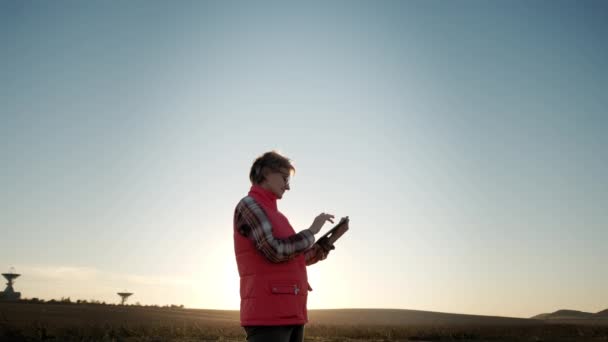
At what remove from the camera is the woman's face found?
13.4ft

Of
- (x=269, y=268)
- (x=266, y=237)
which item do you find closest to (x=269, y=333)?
(x=269, y=268)

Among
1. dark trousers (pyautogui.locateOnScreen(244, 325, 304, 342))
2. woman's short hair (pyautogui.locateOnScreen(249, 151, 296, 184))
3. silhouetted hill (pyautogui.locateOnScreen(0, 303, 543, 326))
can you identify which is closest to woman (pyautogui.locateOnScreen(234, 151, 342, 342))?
dark trousers (pyautogui.locateOnScreen(244, 325, 304, 342))

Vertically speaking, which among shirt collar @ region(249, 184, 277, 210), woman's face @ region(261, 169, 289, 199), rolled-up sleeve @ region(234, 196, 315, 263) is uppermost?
woman's face @ region(261, 169, 289, 199)

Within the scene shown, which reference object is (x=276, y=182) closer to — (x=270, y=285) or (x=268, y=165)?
(x=268, y=165)

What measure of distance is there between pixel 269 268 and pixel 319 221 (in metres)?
0.54

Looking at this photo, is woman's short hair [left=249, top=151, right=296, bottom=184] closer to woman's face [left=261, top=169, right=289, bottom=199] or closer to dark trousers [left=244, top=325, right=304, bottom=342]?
woman's face [left=261, top=169, right=289, bottom=199]

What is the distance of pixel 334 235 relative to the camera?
448 cm

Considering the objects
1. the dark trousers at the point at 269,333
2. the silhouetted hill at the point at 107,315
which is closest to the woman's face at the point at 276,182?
the dark trousers at the point at 269,333

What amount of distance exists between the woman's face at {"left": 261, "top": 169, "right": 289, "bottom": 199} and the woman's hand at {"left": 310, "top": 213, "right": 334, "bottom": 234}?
34 centimetres

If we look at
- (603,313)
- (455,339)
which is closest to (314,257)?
(455,339)

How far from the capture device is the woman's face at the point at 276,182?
409 centimetres

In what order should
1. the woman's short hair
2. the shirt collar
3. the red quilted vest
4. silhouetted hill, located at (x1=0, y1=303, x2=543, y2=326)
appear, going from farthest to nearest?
silhouetted hill, located at (x1=0, y1=303, x2=543, y2=326) < the woman's short hair < the shirt collar < the red quilted vest

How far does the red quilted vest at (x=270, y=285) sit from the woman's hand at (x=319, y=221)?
19cm

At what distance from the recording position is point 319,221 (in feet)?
13.1
